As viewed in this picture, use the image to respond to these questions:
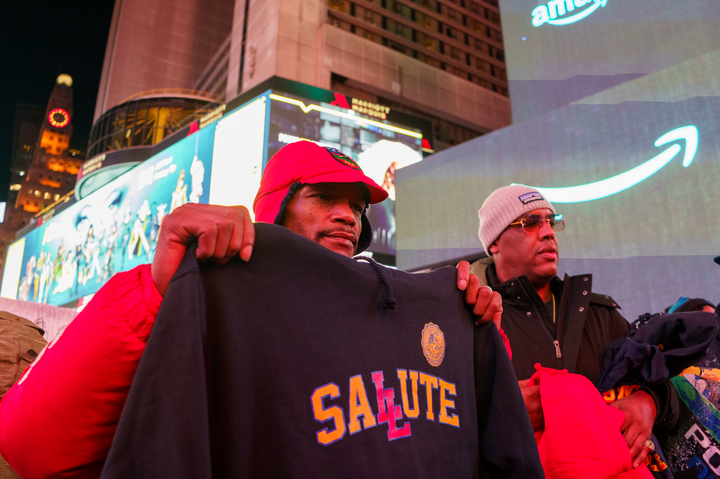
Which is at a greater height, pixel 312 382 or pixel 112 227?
pixel 112 227

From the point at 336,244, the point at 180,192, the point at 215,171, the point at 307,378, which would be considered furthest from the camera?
the point at 180,192

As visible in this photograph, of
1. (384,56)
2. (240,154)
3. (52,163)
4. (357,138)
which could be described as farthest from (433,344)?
(52,163)

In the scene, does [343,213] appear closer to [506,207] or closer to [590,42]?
[506,207]

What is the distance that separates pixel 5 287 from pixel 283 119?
29.8 m

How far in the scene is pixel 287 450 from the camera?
1229mm

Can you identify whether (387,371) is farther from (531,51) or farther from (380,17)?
(380,17)

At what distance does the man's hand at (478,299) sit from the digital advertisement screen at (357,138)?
51.7 ft

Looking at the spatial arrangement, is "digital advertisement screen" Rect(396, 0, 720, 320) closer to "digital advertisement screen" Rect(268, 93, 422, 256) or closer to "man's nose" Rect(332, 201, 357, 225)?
"man's nose" Rect(332, 201, 357, 225)

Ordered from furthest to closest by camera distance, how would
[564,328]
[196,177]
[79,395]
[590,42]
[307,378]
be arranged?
[196,177] → [590,42] → [564,328] → [307,378] → [79,395]

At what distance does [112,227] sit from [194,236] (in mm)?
27513

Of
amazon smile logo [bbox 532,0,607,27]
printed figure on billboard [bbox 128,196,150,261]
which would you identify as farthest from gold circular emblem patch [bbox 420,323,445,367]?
printed figure on billboard [bbox 128,196,150,261]

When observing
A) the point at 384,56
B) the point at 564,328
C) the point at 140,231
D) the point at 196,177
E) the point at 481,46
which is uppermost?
the point at 481,46

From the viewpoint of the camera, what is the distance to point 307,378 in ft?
4.30

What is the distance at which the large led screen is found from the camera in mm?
8516
